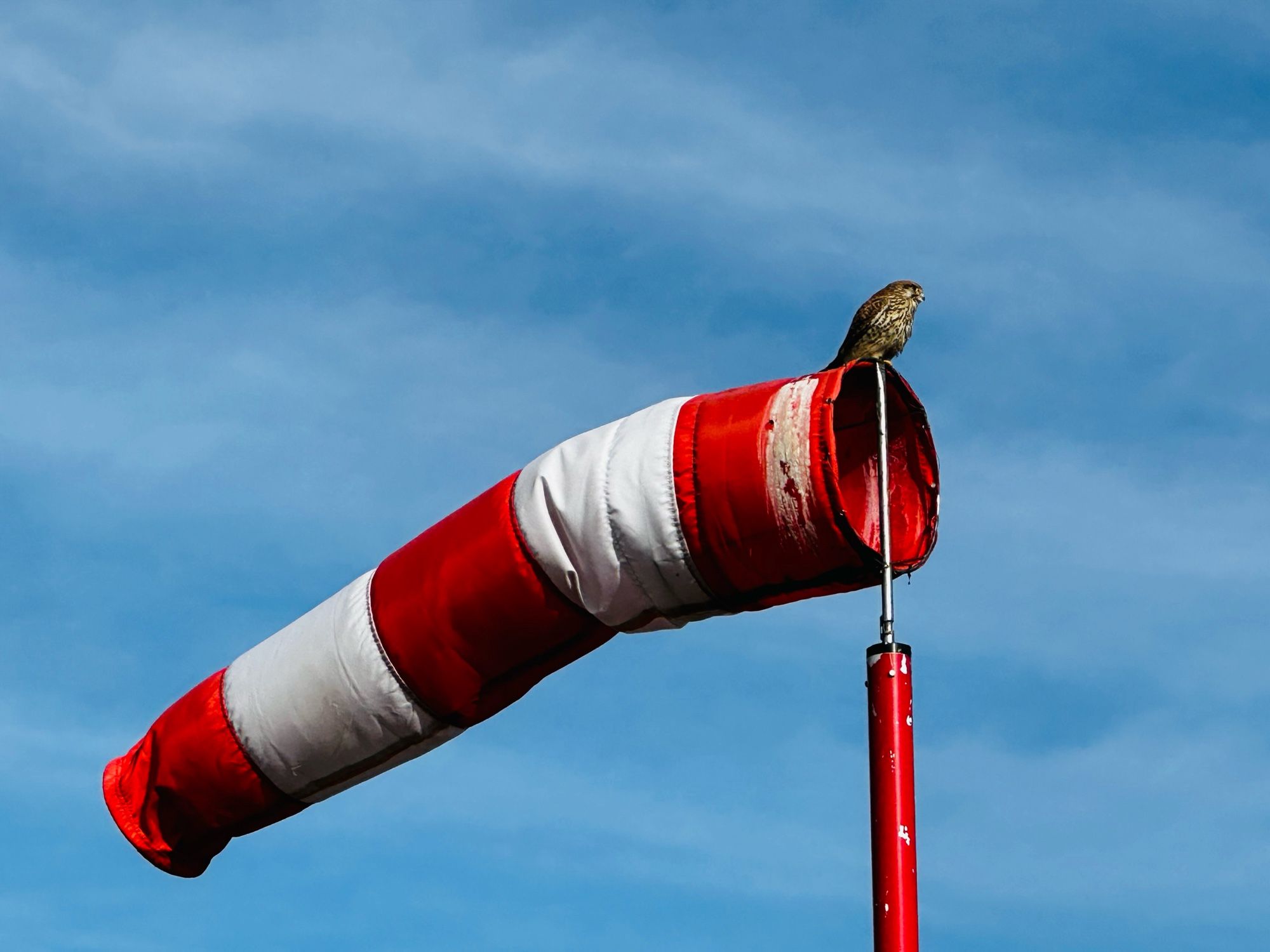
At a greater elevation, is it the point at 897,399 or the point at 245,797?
the point at 897,399

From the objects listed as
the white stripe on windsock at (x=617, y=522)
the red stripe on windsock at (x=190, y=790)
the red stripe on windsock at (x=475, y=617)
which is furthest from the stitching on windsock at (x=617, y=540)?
the red stripe on windsock at (x=190, y=790)

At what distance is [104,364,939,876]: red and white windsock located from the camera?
9.62m

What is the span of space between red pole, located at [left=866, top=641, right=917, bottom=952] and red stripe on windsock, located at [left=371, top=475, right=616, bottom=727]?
7.12 feet

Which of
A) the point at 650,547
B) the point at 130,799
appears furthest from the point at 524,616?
the point at 130,799

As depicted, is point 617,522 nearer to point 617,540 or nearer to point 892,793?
point 617,540

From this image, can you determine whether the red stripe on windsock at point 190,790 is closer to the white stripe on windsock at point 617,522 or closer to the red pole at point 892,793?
the white stripe on windsock at point 617,522

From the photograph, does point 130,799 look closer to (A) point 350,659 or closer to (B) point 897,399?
(A) point 350,659

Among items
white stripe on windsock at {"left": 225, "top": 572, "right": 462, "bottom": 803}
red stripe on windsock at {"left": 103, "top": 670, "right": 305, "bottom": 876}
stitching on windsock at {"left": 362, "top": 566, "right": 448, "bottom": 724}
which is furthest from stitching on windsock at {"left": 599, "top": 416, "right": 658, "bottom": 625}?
red stripe on windsock at {"left": 103, "top": 670, "right": 305, "bottom": 876}

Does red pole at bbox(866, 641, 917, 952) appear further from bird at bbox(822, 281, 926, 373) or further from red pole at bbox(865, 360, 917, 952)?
bird at bbox(822, 281, 926, 373)

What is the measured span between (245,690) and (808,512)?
434 centimetres

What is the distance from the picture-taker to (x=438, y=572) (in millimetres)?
11195

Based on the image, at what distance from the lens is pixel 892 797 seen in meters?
8.78

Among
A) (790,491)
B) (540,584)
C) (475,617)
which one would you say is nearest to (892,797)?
(790,491)

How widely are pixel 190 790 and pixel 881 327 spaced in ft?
17.0
